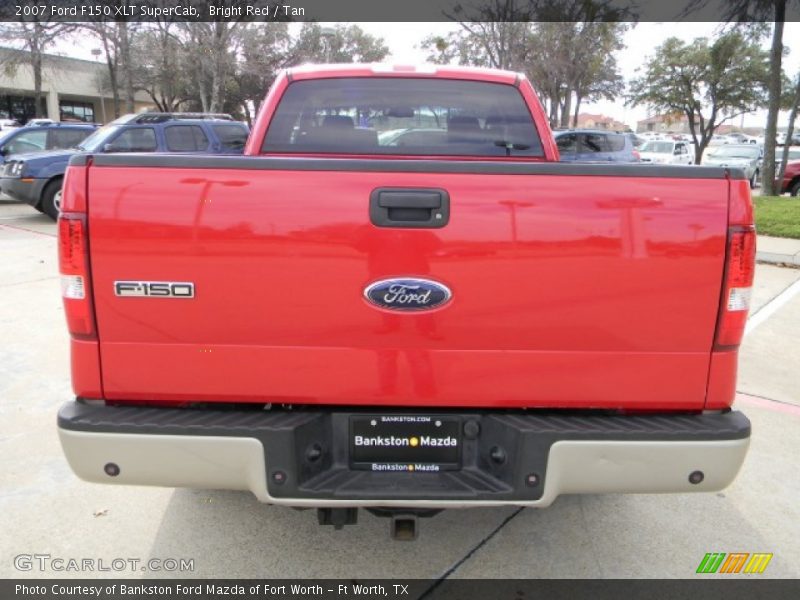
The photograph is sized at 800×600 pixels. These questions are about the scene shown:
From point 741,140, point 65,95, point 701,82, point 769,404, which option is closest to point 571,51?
point 701,82

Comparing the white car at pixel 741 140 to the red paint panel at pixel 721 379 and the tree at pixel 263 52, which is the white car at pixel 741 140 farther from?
the red paint panel at pixel 721 379

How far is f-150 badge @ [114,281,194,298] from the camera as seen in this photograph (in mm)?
2021

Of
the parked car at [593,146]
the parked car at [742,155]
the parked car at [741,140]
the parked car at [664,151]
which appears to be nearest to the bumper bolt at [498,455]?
the parked car at [593,146]

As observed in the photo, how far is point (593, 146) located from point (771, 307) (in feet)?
33.8

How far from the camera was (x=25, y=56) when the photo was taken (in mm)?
31859

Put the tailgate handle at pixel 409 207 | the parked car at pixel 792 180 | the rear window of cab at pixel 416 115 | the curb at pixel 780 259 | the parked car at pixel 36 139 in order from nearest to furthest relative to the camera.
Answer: the tailgate handle at pixel 409 207
the rear window of cab at pixel 416 115
the curb at pixel 780 259
the parked car at pixel 36 139
the parked car at pixel 792 180

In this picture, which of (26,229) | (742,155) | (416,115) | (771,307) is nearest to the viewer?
(416,115)

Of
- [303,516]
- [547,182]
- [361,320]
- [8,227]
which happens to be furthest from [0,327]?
[8,227]

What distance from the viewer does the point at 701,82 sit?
28.1 metres

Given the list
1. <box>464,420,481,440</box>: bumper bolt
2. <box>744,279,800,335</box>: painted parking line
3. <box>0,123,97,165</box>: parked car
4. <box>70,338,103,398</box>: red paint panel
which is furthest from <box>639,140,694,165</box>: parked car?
<box>70,338,103,398</box>: red paint panel

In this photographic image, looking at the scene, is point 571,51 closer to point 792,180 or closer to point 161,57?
point 792,180
